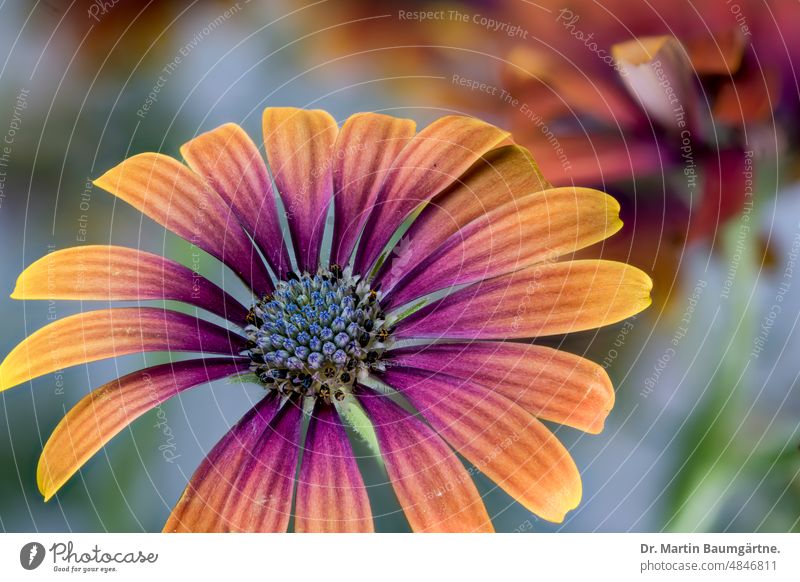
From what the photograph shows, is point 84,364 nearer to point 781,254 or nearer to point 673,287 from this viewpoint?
point 673,287

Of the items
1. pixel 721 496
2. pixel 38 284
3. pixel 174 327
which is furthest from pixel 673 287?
pixel 38 284

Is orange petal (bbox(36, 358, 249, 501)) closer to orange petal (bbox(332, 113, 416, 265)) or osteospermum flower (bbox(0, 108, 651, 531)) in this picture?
osteospermum flower (bbox(0, 108, 651, 531))

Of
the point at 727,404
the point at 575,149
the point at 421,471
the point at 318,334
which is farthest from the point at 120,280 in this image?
the point at 727,404

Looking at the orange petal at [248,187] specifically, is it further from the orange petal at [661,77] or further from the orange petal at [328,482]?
the orange petal at [661,77]

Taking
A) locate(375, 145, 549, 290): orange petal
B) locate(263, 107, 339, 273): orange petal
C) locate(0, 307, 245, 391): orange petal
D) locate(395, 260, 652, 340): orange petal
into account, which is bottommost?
locate(395, 260, 652, 340): orange petal
